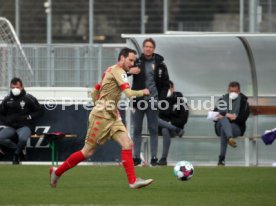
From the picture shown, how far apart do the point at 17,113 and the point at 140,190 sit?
7345mm

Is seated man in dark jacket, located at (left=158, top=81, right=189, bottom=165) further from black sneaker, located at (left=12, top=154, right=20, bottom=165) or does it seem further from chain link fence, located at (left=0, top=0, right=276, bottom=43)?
chain link fence, located at (left=0, top=0, right=276, bottom=43)

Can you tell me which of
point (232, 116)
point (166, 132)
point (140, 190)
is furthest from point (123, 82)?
point (232, 116)

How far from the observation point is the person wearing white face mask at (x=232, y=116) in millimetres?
21000

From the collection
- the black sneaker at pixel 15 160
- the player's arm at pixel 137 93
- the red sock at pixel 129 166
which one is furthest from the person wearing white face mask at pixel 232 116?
the player's arm at pixel 137 93

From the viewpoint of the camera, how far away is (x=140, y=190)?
14625 mm

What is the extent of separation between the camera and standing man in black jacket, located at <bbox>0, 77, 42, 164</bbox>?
21312 millimetres

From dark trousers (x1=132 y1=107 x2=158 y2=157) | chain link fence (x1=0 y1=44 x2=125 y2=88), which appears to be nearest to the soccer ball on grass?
dark trousers (x1=132 y1=107 x2=158 y2=157)

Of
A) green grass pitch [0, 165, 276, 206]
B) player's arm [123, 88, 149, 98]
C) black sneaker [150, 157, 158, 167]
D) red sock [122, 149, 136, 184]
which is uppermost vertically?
player's arm [123, 88, 149, 98]

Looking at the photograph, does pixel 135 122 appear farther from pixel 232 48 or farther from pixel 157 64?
pixel 232 48

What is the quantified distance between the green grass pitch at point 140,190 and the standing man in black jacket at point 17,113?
213 cm

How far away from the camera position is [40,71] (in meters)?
22.9

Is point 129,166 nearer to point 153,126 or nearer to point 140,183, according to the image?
point 140,183

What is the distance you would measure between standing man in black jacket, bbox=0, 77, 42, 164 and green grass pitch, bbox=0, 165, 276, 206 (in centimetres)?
213

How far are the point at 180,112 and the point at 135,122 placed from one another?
1863 mm
